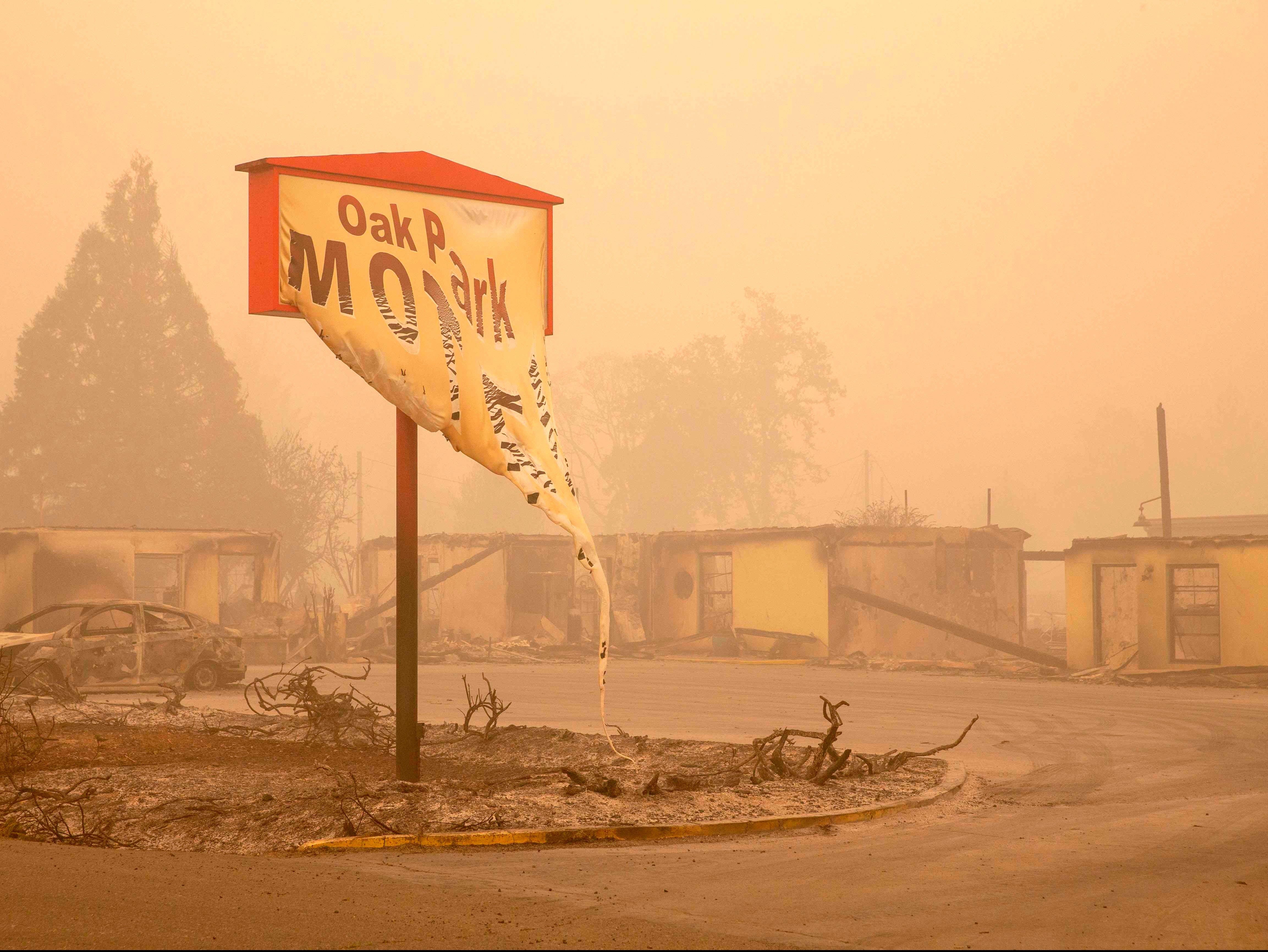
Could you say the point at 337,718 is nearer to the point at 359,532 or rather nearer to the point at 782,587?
the point at 782,587

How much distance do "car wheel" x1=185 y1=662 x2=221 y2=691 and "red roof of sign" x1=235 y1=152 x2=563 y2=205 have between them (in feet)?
47.9

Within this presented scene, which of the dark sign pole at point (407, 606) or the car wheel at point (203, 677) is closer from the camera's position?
the dark sign pole at point (407, 606)

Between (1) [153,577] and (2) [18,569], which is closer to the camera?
(2) [18,569]

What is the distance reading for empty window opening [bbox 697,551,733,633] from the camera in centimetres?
3888

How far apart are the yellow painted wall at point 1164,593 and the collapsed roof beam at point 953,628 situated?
0.64 metres

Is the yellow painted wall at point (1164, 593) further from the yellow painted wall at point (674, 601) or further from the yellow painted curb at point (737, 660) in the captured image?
the yellow painted wall at point (674, 601)

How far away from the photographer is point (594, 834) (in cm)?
942

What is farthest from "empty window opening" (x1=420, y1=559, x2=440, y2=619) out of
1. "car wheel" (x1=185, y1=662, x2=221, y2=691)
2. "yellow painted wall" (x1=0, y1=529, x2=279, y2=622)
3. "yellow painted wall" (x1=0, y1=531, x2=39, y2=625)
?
"car wheel" (x1=185, y1=662, x2=221, y2=691)

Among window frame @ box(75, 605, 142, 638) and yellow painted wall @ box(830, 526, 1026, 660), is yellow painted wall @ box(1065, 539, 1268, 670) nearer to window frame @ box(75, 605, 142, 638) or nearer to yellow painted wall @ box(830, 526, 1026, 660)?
yellow painted wall @ box(830, 526, 1026, 660)

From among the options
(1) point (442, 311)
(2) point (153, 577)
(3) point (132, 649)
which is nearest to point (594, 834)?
(1) point (442, 311)

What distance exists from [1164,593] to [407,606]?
22.5m

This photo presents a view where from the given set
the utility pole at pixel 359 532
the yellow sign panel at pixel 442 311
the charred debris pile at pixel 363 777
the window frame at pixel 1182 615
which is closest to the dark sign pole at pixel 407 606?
the charred debris pile at pixel 363 777

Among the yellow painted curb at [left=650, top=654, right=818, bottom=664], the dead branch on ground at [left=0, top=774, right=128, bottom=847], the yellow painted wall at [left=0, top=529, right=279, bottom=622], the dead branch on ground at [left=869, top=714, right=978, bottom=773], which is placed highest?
the yellow painted wall at [left=0, top=529, right=279, bottom=622]

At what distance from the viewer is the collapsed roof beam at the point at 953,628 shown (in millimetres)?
30641
